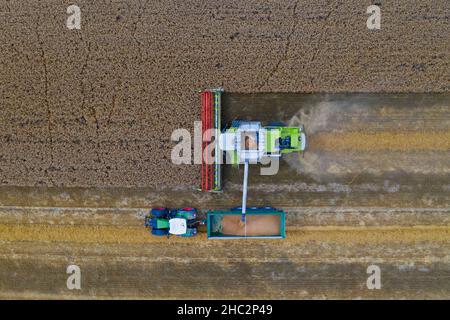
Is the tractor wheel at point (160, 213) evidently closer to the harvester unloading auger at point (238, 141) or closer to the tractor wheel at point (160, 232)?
the tractor wheel at point (160, 232)

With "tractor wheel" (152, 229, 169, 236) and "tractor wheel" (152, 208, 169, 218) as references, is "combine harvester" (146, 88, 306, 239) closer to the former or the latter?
"tractor wheel" (152, 229, 169, 236)

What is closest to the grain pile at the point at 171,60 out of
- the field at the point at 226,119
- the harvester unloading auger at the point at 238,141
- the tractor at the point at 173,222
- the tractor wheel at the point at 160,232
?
the field at the point at 226,119

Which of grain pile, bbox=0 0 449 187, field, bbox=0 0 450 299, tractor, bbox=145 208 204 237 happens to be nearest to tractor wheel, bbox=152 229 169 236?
tractor, bbox=145 208 204 237

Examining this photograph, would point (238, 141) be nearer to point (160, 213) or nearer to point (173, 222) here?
point (173, 222)

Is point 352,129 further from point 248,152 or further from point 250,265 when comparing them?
point 250,265

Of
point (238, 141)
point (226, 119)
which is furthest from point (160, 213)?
point (226, 119)

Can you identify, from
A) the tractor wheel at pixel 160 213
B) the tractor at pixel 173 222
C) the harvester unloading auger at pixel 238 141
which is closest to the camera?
the harvester unloading auger at pixel 238 141
